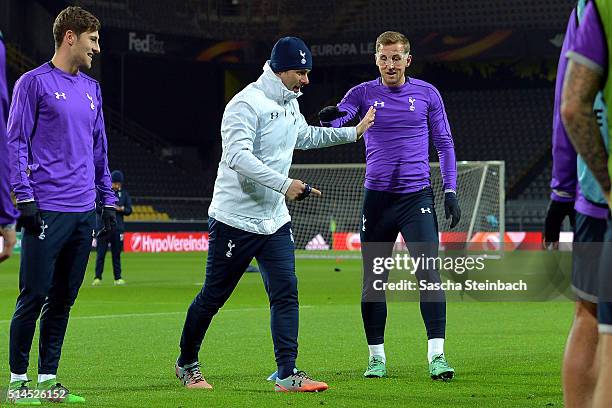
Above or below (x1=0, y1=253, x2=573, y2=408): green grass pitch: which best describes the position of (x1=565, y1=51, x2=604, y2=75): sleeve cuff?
above

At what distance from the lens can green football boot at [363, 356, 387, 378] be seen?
8.09m

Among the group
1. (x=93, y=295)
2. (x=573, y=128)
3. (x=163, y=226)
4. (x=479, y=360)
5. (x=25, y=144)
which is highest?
(x=573, y=128)

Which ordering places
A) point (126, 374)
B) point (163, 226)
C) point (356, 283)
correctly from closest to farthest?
point (126, 374), point (356, 283), point (163, 226)

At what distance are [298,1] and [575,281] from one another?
38.3m

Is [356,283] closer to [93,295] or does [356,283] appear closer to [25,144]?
[93,295]

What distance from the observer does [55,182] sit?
6719mm

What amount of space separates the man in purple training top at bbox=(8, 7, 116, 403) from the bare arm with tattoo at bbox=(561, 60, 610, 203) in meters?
3.50

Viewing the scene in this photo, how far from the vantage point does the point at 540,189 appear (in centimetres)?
4047

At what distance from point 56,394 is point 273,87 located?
2253 millimetres

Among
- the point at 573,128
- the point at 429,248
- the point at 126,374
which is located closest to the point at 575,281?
the point at 573,128

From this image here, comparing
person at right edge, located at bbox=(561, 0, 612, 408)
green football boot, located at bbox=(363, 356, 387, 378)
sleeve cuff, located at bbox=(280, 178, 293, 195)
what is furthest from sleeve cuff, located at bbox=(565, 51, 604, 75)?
green football boot, located at bbox=(363, 356, 387, 378)

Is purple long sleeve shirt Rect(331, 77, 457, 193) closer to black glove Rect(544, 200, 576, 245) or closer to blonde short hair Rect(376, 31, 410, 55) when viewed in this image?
blonde short hair Rect(376, 31, 410, 55)

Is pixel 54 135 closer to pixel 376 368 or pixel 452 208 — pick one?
pixel 376 368

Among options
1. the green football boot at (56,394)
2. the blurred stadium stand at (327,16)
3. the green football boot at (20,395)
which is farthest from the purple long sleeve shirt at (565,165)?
the blurred stadium stand at (327,16)
